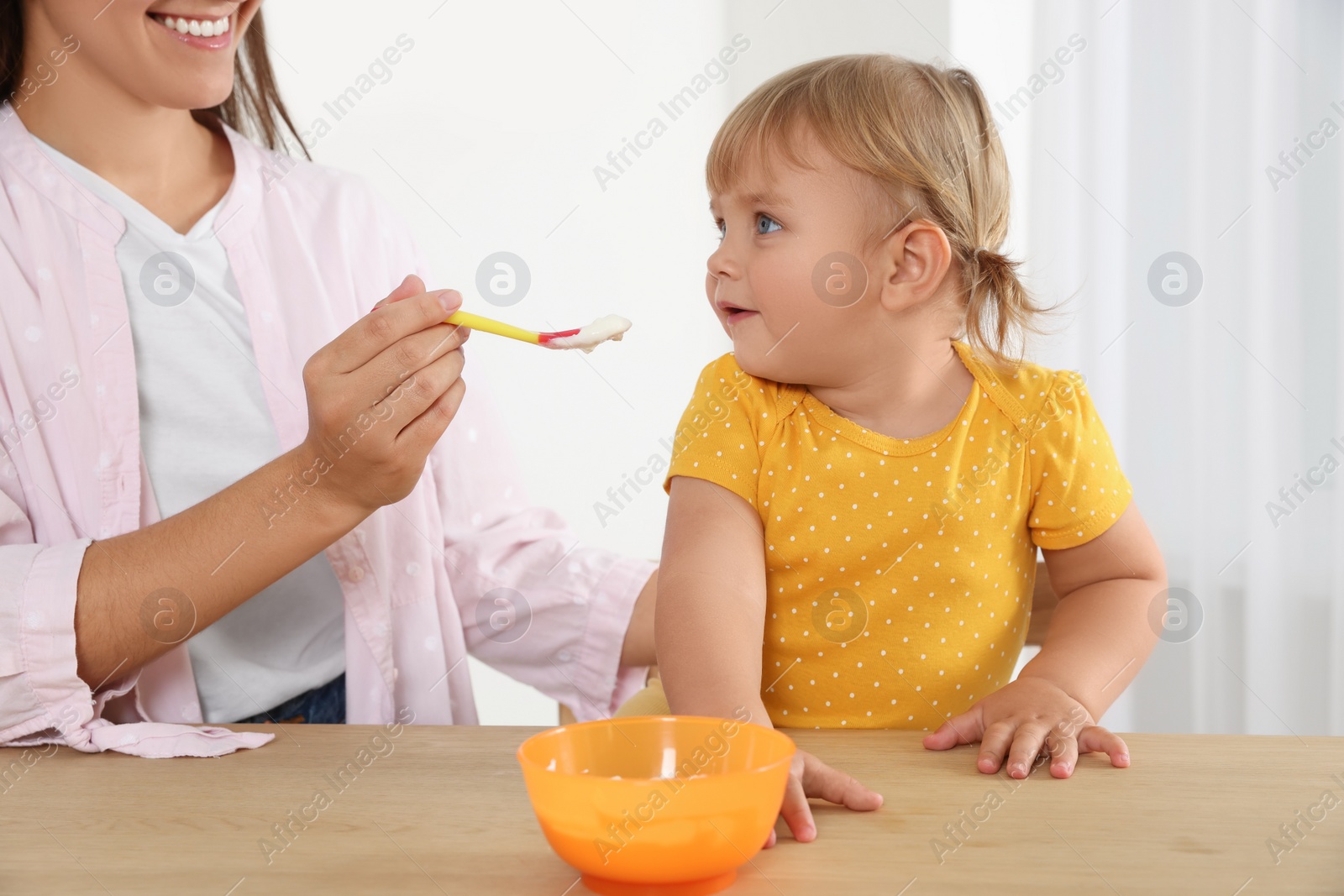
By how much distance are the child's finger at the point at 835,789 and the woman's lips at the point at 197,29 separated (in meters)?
0.79

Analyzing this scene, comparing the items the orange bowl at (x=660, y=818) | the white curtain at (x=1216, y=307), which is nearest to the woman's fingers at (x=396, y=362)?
the orange bowl at (x=660, y=818)

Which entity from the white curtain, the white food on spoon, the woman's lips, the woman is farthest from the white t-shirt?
the white curtain

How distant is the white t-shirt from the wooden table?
28 centimetres

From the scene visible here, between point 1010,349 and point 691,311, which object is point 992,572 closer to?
point 1010,349

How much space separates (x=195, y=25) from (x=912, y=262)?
2.11 ft

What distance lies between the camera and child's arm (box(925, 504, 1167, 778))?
665 mm

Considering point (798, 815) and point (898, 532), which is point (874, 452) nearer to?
point (898, 532)

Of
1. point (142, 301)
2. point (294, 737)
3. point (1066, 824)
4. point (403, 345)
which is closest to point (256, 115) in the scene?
point (142, 301)

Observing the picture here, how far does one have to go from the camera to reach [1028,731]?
670mm

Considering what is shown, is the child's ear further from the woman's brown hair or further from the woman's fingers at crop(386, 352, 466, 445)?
the woman's brown hair

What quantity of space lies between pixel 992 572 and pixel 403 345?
18.8 inches

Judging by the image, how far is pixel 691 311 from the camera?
2.44 m

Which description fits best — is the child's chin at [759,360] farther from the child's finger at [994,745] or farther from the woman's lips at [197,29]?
the woman's lips at [197,29]

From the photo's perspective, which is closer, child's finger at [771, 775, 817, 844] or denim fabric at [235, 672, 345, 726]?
child's finger at [771, 775, 817, 844]
